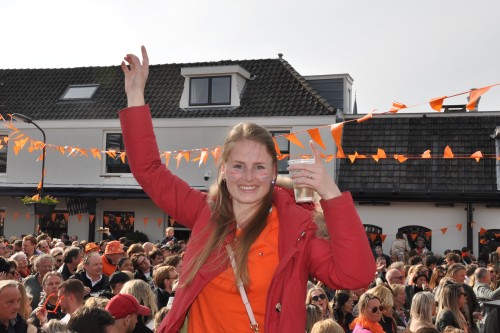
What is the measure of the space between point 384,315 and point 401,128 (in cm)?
1489

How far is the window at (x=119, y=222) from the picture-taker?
2328 centimetres

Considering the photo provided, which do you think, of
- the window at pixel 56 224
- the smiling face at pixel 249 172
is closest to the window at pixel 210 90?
the window at pixel 56 224

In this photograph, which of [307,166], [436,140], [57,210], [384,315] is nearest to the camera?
[307,166]

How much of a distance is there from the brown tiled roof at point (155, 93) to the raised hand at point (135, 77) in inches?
723

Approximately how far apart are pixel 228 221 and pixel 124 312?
2.77m

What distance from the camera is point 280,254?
259 centimetres

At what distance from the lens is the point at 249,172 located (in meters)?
2.71

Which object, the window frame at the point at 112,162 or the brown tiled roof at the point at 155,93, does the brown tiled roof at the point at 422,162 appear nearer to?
the brown tiled roof at the point at 155,93

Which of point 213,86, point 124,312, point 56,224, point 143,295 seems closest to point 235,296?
point 124,312

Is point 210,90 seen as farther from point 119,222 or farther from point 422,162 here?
point 422,162

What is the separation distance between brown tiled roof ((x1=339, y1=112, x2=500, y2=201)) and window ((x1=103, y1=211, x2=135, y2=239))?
26.1 ft

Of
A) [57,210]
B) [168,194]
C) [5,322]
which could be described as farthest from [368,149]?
[168,194]

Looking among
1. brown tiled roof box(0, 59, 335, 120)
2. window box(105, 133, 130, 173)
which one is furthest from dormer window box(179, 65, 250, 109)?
window box(105, 133, 130, 173)

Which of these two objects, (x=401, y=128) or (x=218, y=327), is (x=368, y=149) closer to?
(x=401, y=128)
